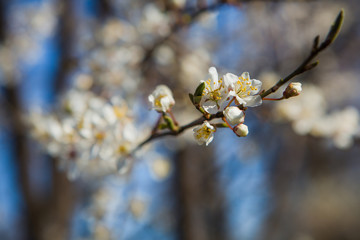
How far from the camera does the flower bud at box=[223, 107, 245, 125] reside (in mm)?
645

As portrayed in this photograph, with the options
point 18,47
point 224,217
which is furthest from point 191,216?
point 18,47

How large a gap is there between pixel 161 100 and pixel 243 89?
219 millimetres

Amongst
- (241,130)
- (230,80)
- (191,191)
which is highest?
(191,191)

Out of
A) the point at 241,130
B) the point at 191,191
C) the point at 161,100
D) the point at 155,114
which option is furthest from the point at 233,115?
the point at 191,191

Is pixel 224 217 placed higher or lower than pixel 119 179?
lower

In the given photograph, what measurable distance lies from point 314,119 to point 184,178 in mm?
1297

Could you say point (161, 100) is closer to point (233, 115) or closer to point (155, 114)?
point (233, 115)

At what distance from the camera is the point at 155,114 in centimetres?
168

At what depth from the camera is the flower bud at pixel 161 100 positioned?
785 mm

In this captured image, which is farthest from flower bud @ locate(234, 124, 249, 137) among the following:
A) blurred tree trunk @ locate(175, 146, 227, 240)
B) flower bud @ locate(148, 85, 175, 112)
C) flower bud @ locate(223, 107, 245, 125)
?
blurred tree trunk @ locate(175, 146, 227, 240)

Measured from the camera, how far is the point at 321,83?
10.3ft

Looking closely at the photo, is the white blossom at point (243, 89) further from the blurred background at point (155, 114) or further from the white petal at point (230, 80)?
the blurred background at point (155, 114)

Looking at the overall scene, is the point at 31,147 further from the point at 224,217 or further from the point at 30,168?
the point at 224,217

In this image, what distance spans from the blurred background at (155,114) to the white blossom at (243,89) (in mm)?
497
